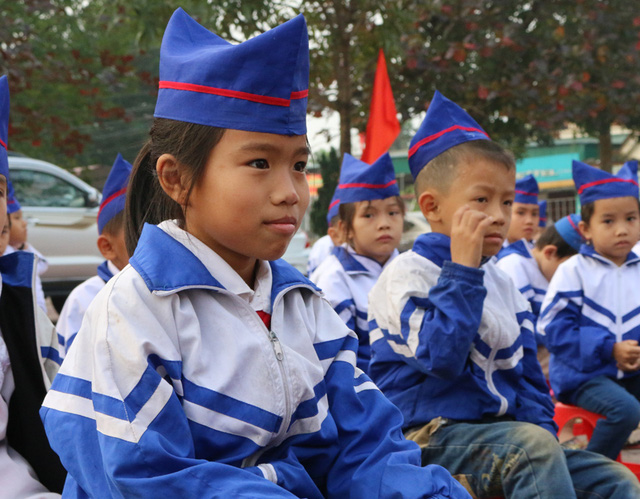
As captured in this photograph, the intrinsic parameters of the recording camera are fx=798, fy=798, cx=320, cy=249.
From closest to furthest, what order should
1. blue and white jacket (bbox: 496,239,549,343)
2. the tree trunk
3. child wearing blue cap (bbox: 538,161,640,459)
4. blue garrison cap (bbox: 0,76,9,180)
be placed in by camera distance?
blue garrison cap (bbox: 0,76,9,180) → child wearing blue cap (bbox: 538,161,640,459) → blue and white jacket (bbox: 496,239,549,343) → the tree trunk

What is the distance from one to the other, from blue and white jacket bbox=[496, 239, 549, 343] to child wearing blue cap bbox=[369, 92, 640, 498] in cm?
292

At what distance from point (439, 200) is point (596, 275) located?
1653 millimetres

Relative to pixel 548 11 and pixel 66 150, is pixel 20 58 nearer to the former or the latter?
pixel 66 150

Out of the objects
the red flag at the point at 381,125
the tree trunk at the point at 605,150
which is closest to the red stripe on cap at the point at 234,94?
the red flag at the point at 381,125

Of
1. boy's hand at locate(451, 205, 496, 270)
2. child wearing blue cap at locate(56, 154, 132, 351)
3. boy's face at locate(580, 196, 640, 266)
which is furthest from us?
boy's face at locate(580, 196, 640, 266)

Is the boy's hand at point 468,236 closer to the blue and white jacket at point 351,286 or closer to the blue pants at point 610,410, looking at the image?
the blue pants at point 610,410

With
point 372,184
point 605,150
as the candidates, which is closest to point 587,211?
point 372,184

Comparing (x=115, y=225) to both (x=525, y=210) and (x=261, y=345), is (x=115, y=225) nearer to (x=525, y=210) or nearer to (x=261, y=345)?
(x=261, y=345)

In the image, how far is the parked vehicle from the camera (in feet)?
32.8

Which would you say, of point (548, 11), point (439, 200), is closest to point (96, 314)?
point (439, 200)

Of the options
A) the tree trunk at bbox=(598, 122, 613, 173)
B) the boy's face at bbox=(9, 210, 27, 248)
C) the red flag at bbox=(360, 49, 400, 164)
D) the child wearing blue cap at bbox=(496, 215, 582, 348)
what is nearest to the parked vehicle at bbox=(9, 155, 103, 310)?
the boy's face at bbox=(9, 210, 27, 248)

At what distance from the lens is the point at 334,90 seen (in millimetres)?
9477

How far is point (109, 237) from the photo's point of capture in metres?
4.21

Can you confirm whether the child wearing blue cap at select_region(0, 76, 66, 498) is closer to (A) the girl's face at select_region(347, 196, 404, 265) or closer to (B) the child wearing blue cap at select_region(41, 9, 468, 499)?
(B) the child wearing blue cap at select_region(41, 9, 468, 499)
